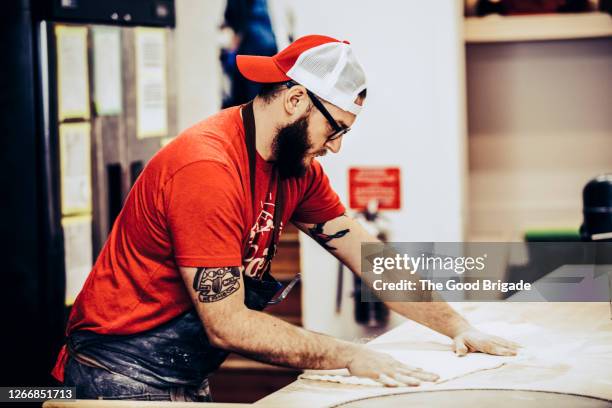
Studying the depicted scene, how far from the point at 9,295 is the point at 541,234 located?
2.20m

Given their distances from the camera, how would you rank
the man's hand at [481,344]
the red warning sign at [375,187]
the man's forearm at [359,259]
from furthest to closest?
the red warning sign at [375,187]
the man's forearm at [359,259]
the man's hand at [481,344]

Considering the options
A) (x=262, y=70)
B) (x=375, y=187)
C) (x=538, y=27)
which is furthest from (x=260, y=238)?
(x=538, y=27)

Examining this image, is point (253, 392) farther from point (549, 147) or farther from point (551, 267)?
point (549, 147)

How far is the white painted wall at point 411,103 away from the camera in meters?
3.85

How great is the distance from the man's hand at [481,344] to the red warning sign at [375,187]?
6.13 feet

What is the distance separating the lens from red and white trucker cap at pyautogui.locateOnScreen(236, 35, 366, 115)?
6.20ft

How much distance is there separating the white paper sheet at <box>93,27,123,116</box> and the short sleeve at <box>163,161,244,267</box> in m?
1.56

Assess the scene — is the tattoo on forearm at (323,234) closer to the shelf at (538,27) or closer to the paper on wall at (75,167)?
the paper on wall at (75,167)

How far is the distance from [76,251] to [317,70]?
1530mm

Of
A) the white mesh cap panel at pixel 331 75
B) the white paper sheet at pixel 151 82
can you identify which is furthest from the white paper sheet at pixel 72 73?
the white mesh cap panel at pixel 331 75

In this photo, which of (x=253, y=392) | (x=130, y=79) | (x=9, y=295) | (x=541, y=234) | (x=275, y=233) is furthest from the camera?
(x=253, y=392)

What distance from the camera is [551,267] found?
396 centimetres

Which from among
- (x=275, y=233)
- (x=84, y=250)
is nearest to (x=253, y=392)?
(x=84, y=250)

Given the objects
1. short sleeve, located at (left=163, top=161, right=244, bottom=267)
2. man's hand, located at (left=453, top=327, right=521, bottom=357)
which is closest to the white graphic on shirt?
short sleeve, located at (left=163, top=161, right=244, bottom=267)
